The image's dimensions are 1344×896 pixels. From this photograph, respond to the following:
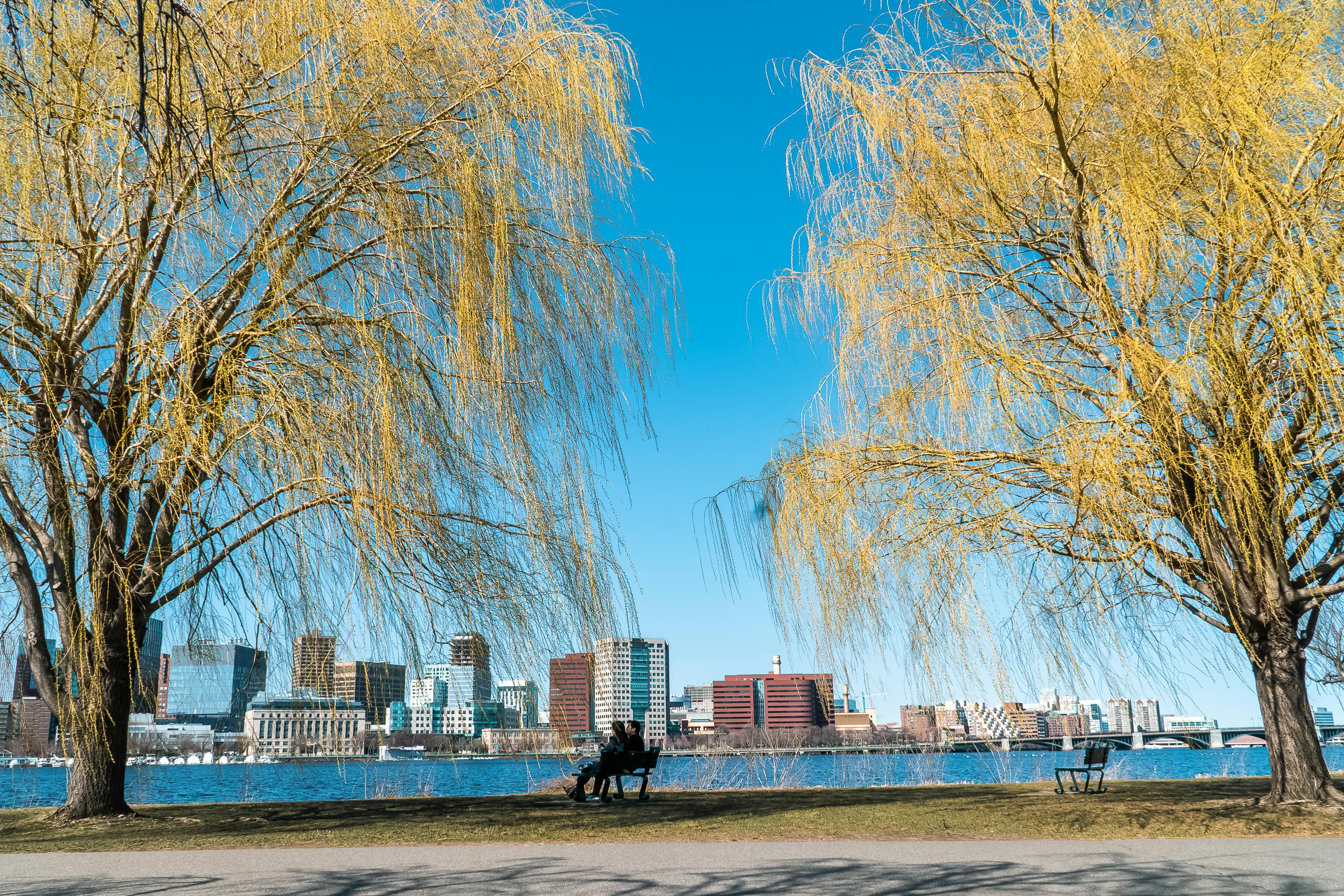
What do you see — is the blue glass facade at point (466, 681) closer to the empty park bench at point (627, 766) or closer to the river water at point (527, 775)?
the river water at point (527, 775)

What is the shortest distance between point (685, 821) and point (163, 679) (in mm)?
4840

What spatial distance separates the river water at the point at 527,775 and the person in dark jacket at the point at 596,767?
513mm

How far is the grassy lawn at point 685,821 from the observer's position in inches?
274

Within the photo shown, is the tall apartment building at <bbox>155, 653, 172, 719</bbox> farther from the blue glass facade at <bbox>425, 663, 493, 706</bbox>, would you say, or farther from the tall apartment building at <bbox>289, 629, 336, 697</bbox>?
the blue glass facade at <bbox>425, 663, 493, 706</bbox>

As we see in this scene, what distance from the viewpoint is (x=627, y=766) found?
32.0 feet

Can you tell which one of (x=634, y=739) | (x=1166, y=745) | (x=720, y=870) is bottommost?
(x=1166, y=745)

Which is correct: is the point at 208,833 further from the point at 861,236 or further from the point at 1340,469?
the point at 1340,469

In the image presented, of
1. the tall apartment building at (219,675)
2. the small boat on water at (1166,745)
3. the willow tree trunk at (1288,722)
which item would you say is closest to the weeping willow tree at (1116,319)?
the willow tree trunk at (1288,722)

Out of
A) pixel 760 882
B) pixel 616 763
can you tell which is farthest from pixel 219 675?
pixel 760 882

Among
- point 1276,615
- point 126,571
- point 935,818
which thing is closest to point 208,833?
point 126,571

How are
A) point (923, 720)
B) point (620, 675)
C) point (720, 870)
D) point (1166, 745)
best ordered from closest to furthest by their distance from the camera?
point (720, 870) → point (620, 675) → point (923, 720) → point (1166, 745)

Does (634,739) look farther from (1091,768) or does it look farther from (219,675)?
(1091,768)

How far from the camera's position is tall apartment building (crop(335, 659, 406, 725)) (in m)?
6.88

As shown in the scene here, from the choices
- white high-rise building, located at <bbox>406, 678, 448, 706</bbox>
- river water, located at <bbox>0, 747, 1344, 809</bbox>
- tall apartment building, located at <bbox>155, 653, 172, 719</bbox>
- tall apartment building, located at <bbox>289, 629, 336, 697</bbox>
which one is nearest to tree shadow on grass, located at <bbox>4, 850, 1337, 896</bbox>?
tall apartment building, located at <bbox>289, 629, 336, 697</bbox>
